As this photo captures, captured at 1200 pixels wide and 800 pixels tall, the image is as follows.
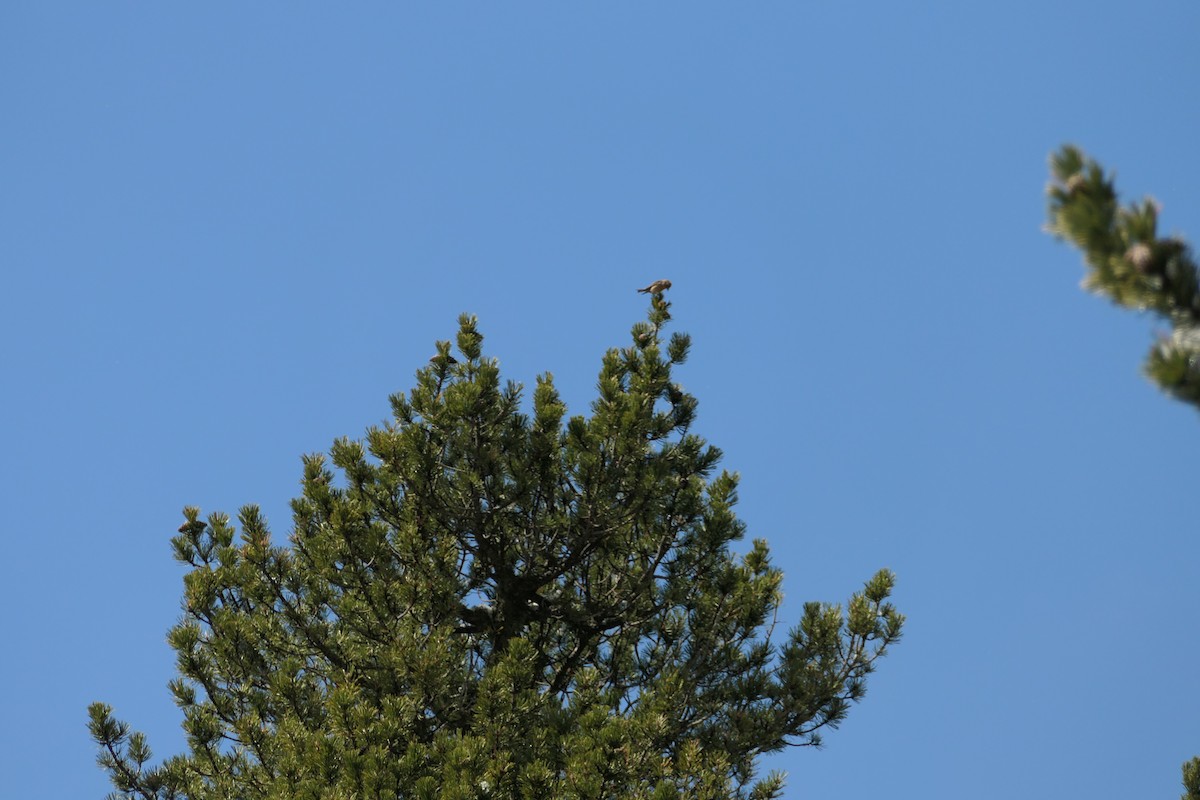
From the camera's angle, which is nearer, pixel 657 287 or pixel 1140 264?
pixel 1140 264

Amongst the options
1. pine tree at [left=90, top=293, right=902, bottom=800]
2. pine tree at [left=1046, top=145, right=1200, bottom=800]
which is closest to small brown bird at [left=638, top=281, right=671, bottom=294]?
pine tree at [left=90, top=293, right=902, bottom=800]

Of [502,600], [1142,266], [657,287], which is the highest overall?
[657,287]

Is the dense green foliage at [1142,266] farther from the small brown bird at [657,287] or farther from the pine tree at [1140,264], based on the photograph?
the small brown bird at [657,287]

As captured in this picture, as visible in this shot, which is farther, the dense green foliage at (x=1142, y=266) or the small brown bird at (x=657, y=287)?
the small brown bird at (x=657, y=287)

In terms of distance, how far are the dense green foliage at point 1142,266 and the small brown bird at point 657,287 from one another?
6649mm

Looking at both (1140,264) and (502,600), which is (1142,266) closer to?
(1140,264)

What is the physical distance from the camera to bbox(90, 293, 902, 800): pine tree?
8.63 metres

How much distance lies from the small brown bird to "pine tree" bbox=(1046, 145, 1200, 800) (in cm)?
664

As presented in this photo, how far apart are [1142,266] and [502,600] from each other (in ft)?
23.1

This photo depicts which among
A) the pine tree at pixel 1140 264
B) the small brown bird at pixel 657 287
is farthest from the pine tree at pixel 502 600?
the pine tree at pixel 1140 264

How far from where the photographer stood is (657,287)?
1010cm

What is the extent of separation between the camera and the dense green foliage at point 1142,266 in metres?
3.33

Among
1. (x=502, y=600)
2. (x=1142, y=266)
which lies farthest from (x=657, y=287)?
(x=1142, y=266)

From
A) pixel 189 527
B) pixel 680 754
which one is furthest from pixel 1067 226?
pixel 189 527
